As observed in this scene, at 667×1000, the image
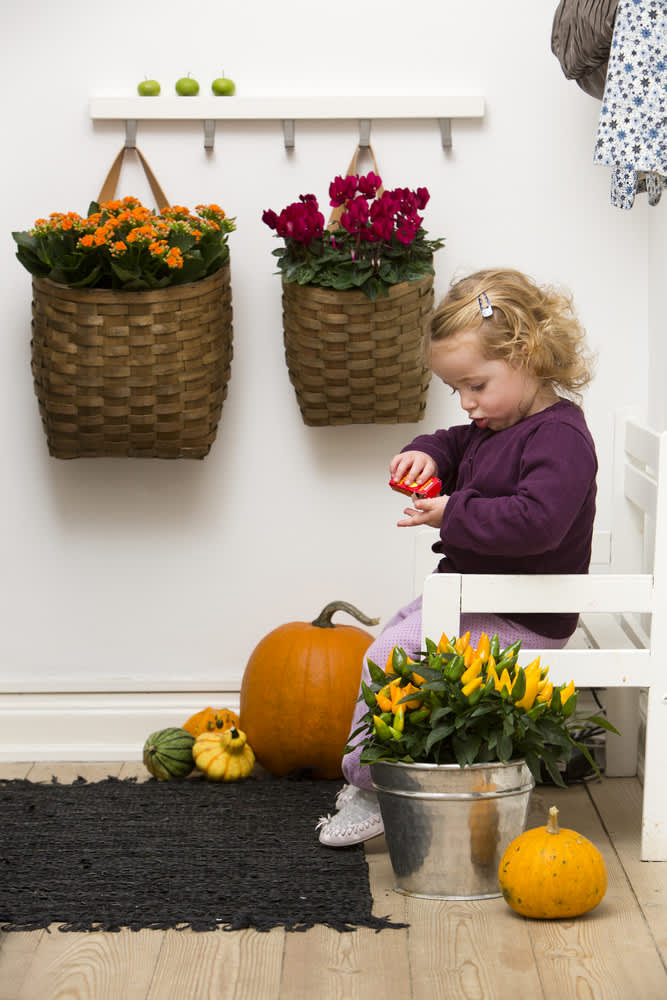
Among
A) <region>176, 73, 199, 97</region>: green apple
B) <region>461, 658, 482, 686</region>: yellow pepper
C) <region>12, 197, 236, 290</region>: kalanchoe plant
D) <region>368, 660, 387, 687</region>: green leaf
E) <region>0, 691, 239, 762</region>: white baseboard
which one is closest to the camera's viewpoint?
<region>461, 658, 482, 686</region>: yellow pepper

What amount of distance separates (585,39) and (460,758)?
4.07ft

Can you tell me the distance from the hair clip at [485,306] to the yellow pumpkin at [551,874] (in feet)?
2.53

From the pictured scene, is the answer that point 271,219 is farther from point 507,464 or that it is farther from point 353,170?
point 507,464

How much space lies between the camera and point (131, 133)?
2523 mm

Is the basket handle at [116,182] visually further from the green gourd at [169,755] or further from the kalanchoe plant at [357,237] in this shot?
the green gourd at [169,755]

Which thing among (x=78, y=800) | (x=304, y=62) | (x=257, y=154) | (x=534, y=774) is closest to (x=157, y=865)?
(x=78, y=800)

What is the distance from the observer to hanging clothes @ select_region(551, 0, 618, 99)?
6.61 feet

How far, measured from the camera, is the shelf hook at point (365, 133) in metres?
2.52

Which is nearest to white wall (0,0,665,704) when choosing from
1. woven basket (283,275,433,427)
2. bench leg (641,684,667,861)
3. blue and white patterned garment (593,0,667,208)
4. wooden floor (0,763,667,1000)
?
woven basket (283,275,433,427)

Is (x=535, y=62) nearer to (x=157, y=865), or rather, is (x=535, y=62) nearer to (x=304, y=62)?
(x=304, y=62)

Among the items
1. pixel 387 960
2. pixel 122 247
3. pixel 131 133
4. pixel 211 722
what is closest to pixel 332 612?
pixel 211 722

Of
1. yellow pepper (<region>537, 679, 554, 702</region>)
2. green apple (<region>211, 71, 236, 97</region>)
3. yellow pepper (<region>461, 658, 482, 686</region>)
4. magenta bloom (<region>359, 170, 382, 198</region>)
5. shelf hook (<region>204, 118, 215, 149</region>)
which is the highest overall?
green apple (<region>211, 71, 236, 97</region>)

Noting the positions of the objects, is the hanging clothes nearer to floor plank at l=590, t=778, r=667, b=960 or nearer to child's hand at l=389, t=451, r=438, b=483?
child's hand at l=389, t=451, r=438, b=483

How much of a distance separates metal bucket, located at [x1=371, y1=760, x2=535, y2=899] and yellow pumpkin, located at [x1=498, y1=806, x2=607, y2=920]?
0.07 metres
